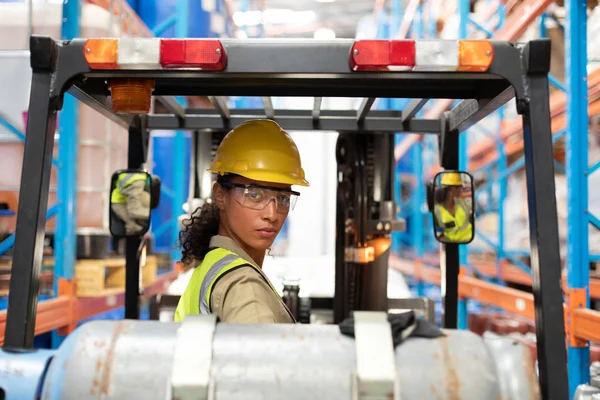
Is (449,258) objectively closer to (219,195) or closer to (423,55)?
(219,195)

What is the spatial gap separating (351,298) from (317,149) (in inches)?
350

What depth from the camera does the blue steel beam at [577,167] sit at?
144 inches

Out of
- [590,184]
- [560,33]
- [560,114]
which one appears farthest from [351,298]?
[560,33]

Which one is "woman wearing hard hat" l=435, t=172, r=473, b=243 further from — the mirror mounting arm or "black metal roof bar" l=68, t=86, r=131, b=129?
"black metal roof bar" l=68, t=86, r=131, b=129

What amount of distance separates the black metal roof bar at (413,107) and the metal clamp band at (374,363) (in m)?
1.29

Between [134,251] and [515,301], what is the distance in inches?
127

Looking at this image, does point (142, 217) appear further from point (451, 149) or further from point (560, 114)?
point (560, 114)

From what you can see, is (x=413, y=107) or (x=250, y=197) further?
(x=413, y=107)

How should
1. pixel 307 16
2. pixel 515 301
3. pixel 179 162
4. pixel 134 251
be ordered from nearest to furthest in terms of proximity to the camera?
pixel 134 251
pixel 515 301
pixel 179 162
pixel 307 16

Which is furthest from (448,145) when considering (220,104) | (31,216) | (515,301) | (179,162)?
(179,162)

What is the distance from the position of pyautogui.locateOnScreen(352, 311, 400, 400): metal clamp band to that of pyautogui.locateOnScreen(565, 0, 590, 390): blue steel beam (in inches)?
110

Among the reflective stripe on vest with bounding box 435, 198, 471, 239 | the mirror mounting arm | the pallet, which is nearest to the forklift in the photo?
the mirror mounting arm

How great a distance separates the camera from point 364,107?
2629 millimetres

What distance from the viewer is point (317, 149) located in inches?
494
